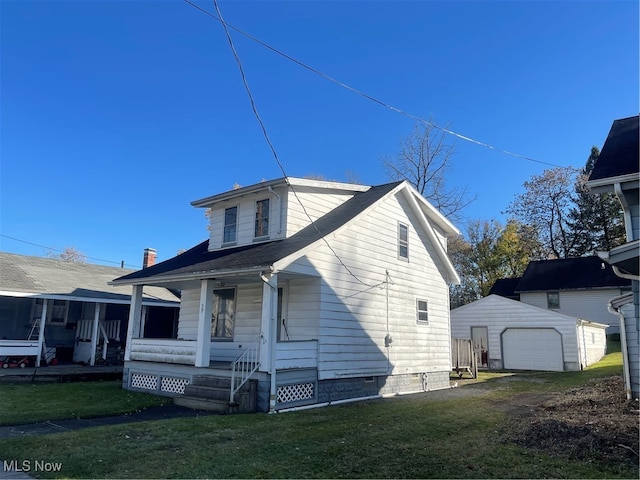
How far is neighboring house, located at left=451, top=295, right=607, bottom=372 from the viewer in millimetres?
21719

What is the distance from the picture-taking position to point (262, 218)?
46.3ft

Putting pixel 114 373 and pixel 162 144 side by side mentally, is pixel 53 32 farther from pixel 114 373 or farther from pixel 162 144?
pixel 114 373

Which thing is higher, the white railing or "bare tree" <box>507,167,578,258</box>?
"bare tree" <box>507,167,578,258</box>

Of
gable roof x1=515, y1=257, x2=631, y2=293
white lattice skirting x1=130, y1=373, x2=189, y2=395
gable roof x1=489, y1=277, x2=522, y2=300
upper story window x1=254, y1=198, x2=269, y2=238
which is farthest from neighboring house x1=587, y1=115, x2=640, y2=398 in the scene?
gable roof x1=489, y1=277, x2=522, y2=300

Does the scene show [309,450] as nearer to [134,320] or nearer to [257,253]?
[257,253]

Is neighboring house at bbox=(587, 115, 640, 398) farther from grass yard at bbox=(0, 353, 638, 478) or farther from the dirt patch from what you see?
grass yard at bbox=(0, 353, 638, 478)

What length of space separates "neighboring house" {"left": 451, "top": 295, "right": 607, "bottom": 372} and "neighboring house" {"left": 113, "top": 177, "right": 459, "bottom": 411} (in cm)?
816

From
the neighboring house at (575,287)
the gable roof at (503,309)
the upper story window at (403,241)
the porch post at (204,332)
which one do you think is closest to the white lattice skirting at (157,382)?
the porch post at (204,332)

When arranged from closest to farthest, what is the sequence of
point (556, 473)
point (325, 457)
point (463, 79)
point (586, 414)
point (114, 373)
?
point (556, 473)
point (325, 457)
point (586, 414)
point (463, 79)
point (114, 373)

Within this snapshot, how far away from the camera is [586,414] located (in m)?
8.34

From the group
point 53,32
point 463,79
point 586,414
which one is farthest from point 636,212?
point 53,32

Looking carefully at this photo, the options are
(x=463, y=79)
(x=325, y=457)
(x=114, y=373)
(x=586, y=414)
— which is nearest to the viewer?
(x=325, y=457)

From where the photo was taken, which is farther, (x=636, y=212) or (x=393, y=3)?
(x=393, y=3)

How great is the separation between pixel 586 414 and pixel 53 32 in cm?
1564
